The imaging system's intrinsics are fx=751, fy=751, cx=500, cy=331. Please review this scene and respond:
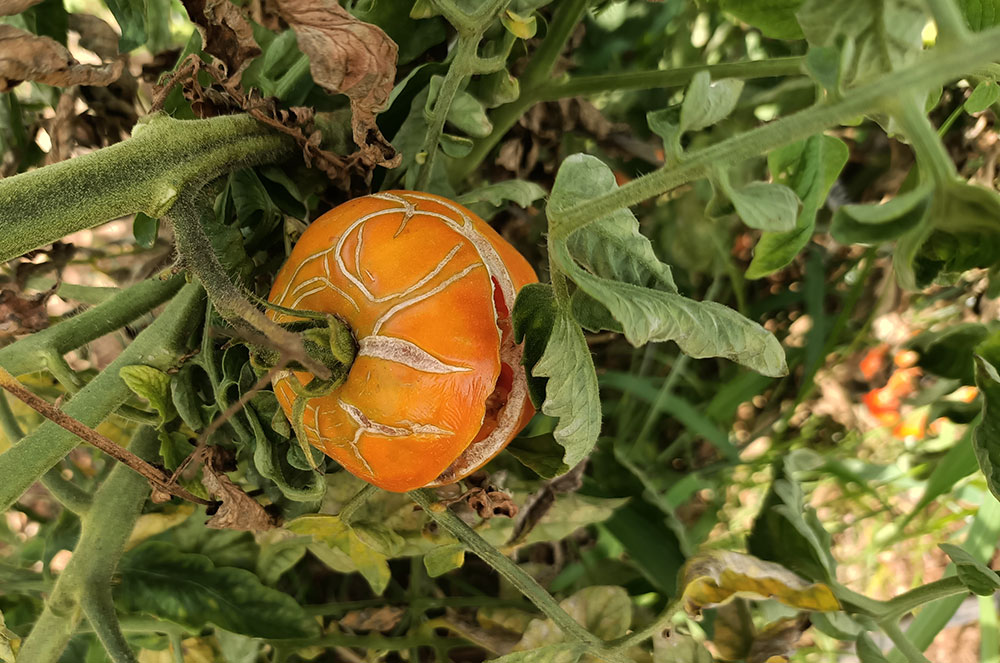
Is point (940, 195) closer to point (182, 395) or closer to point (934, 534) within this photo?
point (182, 395)

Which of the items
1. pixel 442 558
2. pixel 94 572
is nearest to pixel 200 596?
pixel 94 572

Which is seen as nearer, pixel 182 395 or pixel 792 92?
pixel 182 395

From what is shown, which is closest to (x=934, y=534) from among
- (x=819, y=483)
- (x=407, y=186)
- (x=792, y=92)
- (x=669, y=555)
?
(x=819, y=483)

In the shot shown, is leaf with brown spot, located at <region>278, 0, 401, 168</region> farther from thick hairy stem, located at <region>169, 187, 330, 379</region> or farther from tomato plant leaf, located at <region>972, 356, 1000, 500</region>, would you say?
tomato plant leaf, located at <region>972, 356, 1000, 500</region>

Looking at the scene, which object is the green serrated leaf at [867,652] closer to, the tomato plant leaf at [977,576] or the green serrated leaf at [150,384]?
the tomato plant leaf at [977,576]

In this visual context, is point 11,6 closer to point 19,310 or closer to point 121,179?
Result: point 121,179

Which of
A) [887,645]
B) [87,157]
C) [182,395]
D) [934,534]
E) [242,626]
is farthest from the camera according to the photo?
[934,534]
